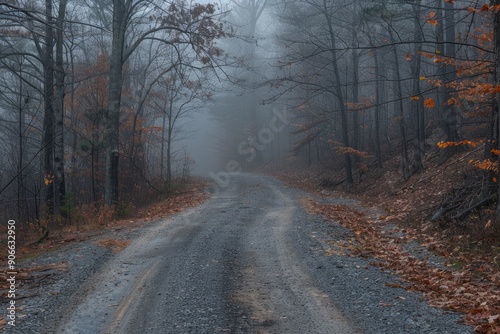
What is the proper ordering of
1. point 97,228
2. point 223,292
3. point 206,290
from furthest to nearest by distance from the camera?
point 97,228 < point 206,290 < point 223,292

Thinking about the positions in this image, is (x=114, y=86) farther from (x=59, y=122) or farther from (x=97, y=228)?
(x=97, y=228)

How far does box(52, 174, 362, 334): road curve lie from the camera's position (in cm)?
577

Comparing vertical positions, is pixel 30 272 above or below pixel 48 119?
below

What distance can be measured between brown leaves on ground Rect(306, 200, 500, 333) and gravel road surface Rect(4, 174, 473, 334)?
290mm

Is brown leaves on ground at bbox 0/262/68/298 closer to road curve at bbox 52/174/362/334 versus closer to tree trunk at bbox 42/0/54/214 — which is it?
road curve at bbox 52/174/362/334

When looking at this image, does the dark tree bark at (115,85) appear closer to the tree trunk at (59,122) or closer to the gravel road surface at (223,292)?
the tree trunk at (59,122)

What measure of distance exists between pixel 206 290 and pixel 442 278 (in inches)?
140

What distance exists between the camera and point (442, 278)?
7.68 metres

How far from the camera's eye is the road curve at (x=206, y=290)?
5770mm

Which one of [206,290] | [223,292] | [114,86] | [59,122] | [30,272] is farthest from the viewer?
[114,86]

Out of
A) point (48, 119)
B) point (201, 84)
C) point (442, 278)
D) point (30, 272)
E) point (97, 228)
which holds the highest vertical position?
point (201, 84)

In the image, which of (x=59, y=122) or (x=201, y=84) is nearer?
(x=59, y=122)

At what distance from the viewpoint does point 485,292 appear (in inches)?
265

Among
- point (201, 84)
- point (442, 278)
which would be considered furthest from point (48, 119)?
point (442, 278)
